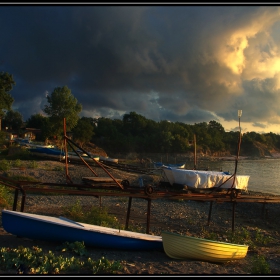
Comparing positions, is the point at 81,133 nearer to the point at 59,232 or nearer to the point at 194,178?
the point at 194,178

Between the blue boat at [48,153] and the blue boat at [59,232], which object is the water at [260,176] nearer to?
the blue boat at [48,153]

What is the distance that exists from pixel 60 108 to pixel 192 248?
57.2m

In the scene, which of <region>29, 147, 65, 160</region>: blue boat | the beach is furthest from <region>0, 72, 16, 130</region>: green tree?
the beach

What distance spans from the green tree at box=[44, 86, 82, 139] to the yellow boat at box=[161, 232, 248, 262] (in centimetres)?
5499

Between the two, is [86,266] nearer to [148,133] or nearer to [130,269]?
[130,269]

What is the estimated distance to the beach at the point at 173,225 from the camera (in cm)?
918

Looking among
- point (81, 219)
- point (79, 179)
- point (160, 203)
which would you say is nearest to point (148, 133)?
point (79, 179)

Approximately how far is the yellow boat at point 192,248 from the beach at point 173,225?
20 centimetres

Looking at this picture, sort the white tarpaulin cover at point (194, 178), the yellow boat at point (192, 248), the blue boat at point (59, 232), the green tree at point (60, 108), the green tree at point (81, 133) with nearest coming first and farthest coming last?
the blue boat at point (59, 232) → the yellow boat at point (192, 248) → the white tarpaulin cover at point (194, 178) → the green tree at point (60, 108) → the green tree at point (81, 133)

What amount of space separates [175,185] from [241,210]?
23.9 feet

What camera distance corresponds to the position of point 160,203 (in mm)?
22109

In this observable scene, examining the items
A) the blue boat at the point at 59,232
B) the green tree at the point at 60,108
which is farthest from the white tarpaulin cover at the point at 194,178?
the green tree at the point at 60,108

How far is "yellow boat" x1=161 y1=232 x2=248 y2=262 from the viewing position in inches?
389

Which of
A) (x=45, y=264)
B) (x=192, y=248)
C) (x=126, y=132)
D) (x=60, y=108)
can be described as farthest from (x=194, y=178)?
(x=126, y=132)
